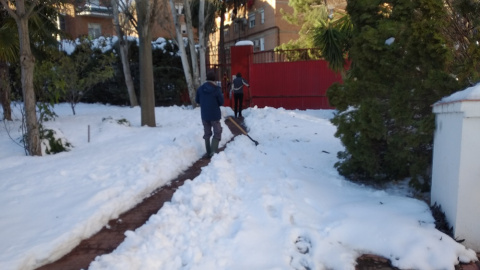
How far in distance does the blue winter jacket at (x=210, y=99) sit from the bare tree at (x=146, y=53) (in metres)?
3.68

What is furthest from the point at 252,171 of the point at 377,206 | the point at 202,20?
the point at 202,20

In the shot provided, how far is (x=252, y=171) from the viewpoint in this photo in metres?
6.08

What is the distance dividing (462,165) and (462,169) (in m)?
0.04

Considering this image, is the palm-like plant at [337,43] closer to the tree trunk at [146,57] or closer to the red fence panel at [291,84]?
the tree trunk at [146,57]

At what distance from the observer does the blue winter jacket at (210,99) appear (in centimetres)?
713

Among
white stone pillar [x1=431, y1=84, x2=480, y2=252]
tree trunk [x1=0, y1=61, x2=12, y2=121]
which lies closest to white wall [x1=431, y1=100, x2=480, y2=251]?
white stone pillar [x1=431, y1=84, x2=480, y2=252]

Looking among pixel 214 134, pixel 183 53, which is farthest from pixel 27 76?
pixel 183 53

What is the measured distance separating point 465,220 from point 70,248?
12.0 feet

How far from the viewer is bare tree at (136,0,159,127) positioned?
33.6 ft

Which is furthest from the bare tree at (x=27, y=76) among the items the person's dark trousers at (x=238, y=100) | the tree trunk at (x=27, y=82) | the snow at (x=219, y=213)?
the person's dark trousers at (x=238, y=100)

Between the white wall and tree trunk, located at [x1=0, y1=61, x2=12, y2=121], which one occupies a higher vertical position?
tree trunk, located at [x1=0, y1=61, x2=12, y2=121]

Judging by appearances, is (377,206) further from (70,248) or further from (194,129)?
(194,129)

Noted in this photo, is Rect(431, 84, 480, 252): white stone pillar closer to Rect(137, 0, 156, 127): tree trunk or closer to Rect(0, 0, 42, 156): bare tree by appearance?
Rect(0, 0, 42, 156): bare tree

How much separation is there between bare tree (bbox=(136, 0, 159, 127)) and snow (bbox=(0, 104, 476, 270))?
10.3 feet
